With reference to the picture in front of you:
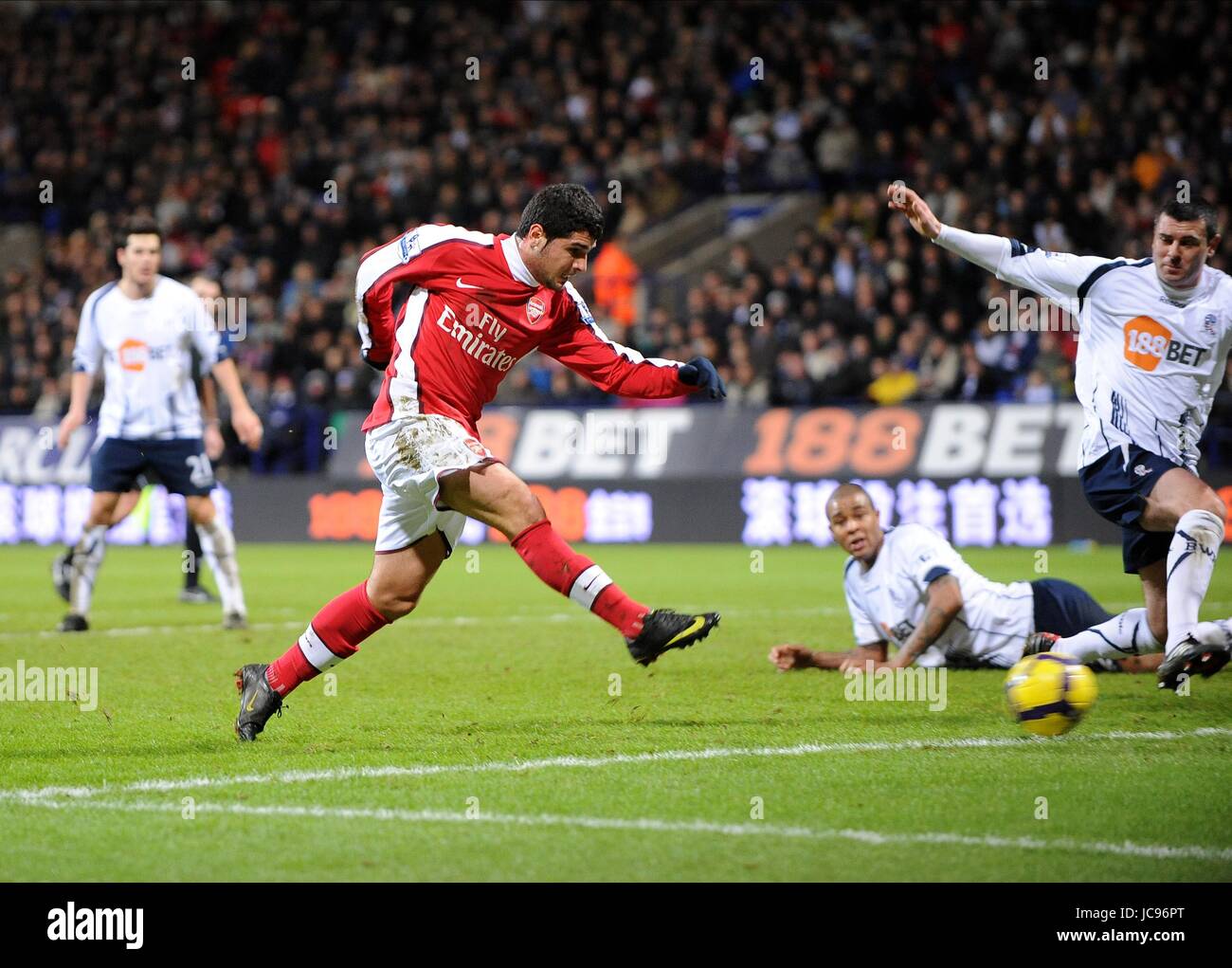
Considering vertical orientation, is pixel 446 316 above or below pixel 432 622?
above

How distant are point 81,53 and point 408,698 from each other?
28.2 meters

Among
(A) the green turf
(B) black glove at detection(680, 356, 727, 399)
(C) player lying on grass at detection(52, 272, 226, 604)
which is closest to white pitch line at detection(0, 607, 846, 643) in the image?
(A) the green turf

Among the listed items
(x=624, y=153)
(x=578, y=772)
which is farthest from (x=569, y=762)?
(x=624, y=153)

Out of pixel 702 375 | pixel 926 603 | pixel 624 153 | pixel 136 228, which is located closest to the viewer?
pixel 702 375

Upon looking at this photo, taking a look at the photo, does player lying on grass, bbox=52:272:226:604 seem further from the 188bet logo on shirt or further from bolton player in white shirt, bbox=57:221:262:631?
the 188bet logo on shirt

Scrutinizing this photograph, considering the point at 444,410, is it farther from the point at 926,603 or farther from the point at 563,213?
the point at 926,603

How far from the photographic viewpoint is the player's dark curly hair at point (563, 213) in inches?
257

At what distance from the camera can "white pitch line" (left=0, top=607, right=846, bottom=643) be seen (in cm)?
1110

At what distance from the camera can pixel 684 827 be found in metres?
4.86

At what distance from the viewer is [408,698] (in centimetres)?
792

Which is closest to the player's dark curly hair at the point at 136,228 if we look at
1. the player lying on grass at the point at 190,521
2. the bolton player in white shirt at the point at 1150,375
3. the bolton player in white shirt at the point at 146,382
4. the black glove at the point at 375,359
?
the bolton player in white shirt at the point at 146,382

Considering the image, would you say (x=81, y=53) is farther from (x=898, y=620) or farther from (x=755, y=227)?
(x=898, y=620)

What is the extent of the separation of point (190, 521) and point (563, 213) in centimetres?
709
